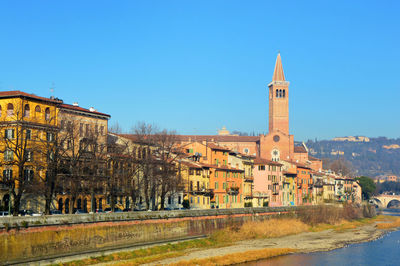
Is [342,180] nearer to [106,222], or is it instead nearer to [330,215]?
[330,215]

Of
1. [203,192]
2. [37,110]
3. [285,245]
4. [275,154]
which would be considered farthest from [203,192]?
[275,154]

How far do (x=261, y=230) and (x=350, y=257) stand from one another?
714 inches

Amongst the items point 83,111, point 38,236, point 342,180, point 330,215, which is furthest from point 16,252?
point 342,180

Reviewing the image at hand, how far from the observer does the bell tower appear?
174 metres

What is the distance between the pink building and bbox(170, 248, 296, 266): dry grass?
1670 inches

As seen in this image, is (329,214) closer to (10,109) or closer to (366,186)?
(10,109)

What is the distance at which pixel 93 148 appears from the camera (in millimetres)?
65875

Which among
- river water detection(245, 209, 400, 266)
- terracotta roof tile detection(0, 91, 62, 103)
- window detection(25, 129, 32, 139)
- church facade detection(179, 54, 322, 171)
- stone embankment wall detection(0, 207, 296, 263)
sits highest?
church facade detection(179, 54, 322, 171)

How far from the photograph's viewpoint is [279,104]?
17500 centimetres

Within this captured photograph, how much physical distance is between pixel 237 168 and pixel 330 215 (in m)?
21.2

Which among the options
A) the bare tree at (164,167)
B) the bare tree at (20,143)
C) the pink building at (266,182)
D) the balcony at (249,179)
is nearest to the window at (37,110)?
the bare tree at (20,143)

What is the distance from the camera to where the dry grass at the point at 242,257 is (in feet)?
178

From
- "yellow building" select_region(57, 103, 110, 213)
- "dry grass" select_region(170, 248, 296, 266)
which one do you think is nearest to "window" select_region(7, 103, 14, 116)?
"yellow building" select_region(57, 103, 110, 213)

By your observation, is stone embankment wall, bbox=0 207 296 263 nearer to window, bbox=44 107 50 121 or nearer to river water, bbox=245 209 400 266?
river water, bbox=245 209 400 266
